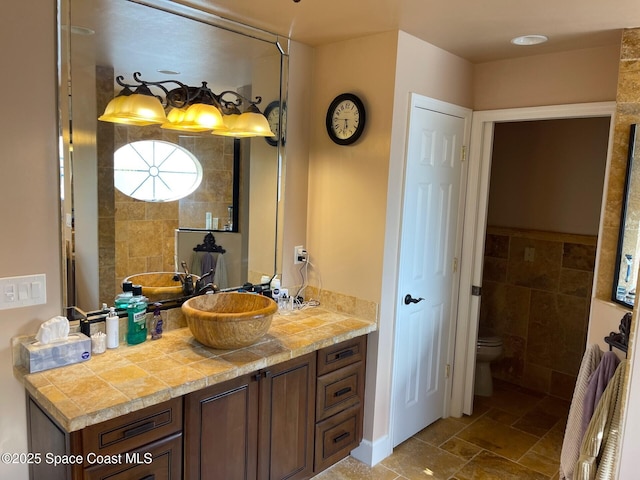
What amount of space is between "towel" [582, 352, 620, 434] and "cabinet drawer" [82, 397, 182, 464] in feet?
6.03

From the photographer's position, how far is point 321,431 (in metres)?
2.54

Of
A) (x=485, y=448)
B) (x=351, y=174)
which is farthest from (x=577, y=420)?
(x=351, y=174)

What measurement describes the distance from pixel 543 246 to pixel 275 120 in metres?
2.45

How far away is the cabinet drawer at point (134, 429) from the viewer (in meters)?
1.66

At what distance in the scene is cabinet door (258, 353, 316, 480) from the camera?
2236mm

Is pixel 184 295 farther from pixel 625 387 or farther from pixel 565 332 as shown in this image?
pixel 565 332

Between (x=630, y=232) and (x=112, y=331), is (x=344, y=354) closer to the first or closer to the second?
(x=112, y=331)

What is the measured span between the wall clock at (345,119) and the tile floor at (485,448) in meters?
1.91

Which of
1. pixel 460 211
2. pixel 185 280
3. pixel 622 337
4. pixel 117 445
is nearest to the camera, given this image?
pixel 117 445

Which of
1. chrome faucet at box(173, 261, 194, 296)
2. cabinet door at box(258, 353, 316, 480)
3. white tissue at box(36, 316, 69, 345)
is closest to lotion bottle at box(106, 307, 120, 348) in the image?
white tissue at box(36, 316, 69, 345)

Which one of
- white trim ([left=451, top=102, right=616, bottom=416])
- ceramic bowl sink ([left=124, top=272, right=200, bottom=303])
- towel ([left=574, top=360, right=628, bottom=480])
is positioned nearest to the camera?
towel ([left=574, top=360, right=628, bottom=480])

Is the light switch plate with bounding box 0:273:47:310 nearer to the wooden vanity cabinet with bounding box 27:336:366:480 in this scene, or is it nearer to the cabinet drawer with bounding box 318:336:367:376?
the wooden vanity cabinet with bounding box 27:336:366:480

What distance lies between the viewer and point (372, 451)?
110 inches

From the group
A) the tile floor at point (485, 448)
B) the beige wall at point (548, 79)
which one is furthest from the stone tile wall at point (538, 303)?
the beige wall at point (548, 79)
